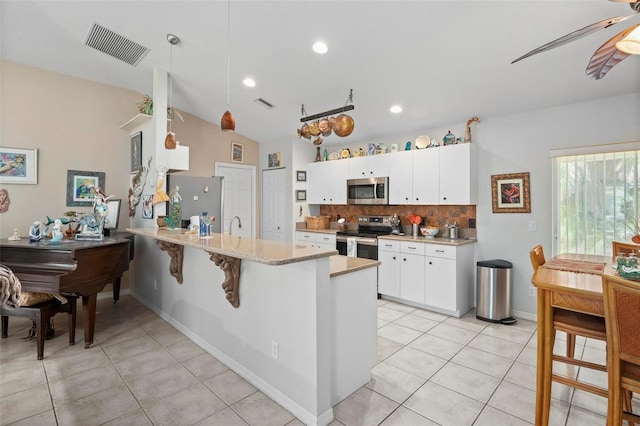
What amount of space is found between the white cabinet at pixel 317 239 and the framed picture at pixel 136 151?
2.66 metres

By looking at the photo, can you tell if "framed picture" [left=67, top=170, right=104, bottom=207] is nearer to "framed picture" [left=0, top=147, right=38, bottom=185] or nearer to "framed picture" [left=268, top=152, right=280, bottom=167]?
"framed picture" [left=0, top=147, right=38, bottom=185]

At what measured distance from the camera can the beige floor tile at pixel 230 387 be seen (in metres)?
2.18

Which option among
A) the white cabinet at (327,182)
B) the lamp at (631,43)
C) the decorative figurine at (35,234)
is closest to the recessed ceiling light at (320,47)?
the lamp at (631,43)

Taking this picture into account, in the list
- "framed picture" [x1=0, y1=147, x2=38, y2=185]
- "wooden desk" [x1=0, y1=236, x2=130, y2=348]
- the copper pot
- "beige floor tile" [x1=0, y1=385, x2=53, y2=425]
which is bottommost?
"beige floor tile" [x1=0, y1=385, x2=53, y2=425]

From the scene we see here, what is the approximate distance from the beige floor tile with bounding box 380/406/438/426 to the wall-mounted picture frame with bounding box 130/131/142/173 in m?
4.29

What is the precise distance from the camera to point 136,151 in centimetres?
447

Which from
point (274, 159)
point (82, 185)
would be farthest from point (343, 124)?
point (82, 185)

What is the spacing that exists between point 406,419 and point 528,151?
323cm

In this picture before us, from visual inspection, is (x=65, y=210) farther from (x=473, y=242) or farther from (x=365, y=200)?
(x=473, y=242)

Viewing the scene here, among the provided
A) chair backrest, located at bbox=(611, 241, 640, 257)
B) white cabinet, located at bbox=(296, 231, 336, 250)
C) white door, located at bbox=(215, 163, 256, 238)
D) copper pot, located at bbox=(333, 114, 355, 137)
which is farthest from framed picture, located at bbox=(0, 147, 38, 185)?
chair backrest, located at bbox=(611, 241, 640, 257)

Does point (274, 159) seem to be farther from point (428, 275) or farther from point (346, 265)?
point (346, 265)

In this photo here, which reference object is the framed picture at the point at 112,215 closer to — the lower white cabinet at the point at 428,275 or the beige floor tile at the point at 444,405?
the lower white cabinet at the point at 428,275

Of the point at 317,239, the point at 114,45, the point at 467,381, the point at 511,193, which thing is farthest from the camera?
the point at 317,239

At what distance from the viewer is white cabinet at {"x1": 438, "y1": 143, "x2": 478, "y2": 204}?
150 inches
